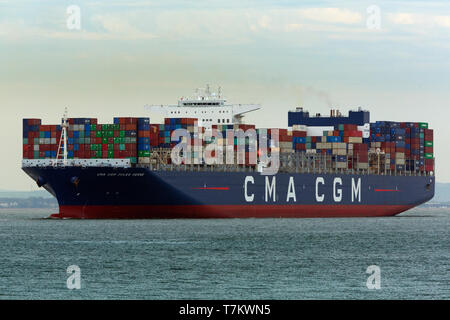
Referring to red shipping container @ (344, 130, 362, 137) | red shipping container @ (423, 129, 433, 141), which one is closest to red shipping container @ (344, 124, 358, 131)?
red shipping container @ (344, 130, 362, 137)

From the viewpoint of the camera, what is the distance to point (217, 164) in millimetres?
73750

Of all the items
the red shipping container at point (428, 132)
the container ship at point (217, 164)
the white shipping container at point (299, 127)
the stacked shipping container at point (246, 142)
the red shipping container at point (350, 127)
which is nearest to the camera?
the container ship at point (217, 164)

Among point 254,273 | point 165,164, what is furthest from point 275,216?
point 254,273

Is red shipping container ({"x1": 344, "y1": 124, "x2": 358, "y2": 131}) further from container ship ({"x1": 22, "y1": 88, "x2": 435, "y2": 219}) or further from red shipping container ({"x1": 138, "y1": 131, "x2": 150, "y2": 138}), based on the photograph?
red shipping container ({"x1": 138, "y1": 131, "x2": 150, "y2": 138})

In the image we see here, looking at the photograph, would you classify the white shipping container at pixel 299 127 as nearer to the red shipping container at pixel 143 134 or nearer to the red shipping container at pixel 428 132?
the red shipping container at pixel 428 132

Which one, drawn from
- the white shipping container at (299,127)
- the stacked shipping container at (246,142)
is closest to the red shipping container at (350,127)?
the stacked shipping container at (246,142)

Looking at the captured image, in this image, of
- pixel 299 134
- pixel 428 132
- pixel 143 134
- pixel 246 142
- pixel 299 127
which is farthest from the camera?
pixel 428 132

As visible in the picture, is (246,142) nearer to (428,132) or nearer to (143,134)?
(143,134)

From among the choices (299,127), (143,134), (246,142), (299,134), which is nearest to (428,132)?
(299,127)

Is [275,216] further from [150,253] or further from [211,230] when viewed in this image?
[150,253]

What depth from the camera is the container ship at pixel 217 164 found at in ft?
231

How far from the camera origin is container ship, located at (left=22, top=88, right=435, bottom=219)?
7038 cm

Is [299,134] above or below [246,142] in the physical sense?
above

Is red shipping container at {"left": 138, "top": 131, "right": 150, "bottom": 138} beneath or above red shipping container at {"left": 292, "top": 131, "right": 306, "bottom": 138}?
beneath
